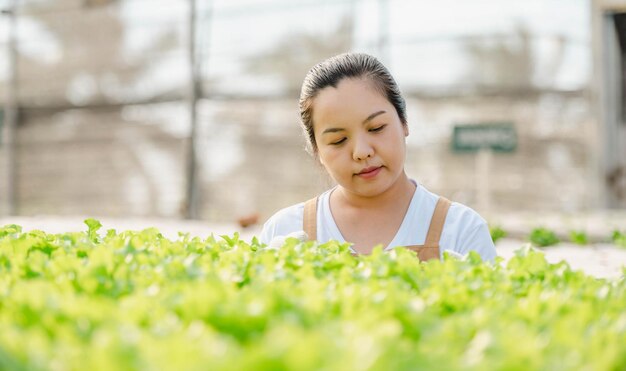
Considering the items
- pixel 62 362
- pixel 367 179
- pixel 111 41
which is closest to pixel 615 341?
pixel 62 362

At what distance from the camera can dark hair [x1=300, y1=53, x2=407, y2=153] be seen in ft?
12.6

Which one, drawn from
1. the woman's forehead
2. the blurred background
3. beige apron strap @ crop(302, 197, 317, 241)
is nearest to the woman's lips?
the woman's forehead

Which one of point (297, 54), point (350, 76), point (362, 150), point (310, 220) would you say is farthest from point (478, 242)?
point (297, 54)

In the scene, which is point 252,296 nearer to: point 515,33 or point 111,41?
point 515,33

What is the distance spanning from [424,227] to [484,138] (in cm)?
792

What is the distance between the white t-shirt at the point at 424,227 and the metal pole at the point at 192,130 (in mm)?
8310

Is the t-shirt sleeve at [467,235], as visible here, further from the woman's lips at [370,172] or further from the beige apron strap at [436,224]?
the woman's lips at [370,172]

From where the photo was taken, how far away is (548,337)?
1541 mm

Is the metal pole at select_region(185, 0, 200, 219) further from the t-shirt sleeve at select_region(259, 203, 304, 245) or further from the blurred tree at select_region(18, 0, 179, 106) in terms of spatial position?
the t-shirt sleeve at select_region(259, 203, 304, 245)

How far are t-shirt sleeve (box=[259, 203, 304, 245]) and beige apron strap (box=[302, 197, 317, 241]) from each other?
33mm

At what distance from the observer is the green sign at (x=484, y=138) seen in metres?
11.3

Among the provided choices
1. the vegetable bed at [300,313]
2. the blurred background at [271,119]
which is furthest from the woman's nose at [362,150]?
the blurred background at [271,119]

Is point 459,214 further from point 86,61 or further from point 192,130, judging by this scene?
point 86,61

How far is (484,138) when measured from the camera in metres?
11.5
